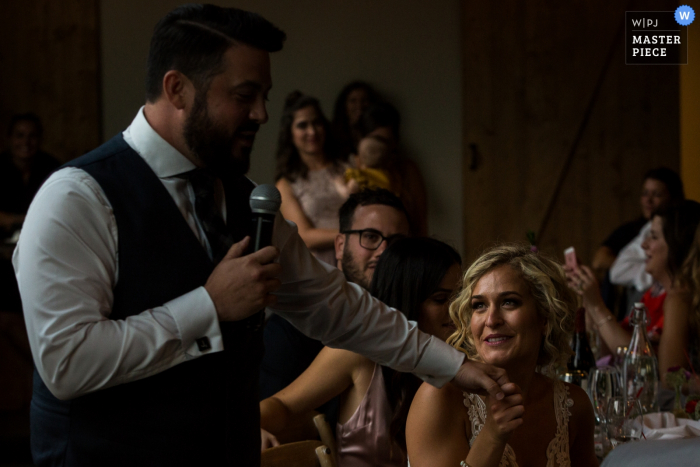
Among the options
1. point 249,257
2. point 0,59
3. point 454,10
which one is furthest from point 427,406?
point 0,59

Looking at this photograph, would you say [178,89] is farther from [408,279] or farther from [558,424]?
[558,424]

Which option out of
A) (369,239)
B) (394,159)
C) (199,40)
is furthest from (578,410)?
(394,159)

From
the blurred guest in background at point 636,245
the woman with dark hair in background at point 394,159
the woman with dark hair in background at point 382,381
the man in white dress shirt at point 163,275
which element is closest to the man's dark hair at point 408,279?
the woman with dark hair in background at point 382,381

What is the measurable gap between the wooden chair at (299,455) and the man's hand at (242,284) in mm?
699

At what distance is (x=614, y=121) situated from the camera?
5.88 metres

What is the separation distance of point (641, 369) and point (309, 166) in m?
2.64

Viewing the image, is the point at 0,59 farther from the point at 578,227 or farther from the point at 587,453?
the point at 587,453

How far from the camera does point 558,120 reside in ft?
19.4

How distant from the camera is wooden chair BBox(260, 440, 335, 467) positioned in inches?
69.3

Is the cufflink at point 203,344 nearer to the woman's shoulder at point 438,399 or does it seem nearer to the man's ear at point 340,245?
the woman's shoulder at point 438,399

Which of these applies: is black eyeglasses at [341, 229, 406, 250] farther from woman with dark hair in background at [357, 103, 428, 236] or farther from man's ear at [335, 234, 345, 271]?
woman with dark hair in background at [357, 103, 428, 236]

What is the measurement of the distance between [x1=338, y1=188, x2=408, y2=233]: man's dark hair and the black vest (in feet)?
5.10

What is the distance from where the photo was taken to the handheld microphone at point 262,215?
1234 mm

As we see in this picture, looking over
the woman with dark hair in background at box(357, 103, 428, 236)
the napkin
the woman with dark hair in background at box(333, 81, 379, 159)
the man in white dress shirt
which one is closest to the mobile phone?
the napkin
